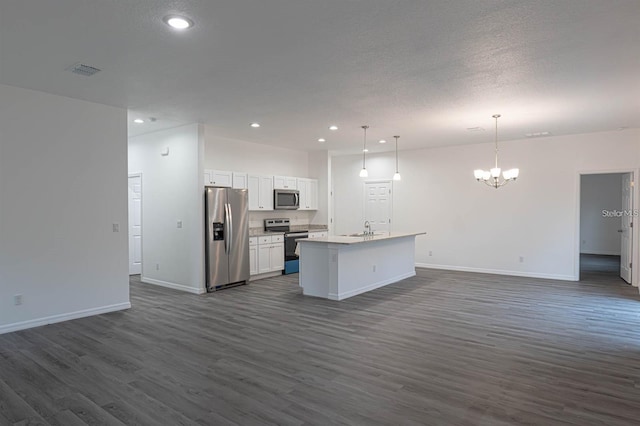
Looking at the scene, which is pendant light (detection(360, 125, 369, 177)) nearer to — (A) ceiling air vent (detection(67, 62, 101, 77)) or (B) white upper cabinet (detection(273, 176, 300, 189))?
(B) white upper cabinet (detection(273, 176, 300, 189))

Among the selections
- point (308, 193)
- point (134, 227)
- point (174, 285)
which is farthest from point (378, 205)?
point (134, 227)

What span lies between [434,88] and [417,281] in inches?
158

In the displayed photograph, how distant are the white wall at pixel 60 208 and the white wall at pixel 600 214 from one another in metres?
12.2

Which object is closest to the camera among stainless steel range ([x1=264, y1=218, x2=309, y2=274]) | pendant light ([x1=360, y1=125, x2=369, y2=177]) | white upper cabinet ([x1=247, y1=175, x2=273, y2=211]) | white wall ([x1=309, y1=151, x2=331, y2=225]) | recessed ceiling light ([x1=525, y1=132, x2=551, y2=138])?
pendant light ([x1=360, y1=125, x2=369, y2=177])

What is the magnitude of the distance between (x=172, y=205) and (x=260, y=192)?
1883 mm

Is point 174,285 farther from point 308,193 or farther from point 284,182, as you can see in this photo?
point 308,193

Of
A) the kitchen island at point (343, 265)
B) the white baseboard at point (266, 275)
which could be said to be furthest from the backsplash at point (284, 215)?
the kitchen island at point (343, 265)

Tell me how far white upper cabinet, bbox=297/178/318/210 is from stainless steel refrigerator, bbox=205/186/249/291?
212 centimetres

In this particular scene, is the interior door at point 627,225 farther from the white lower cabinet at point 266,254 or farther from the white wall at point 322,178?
the white lower cabinet at point 266,254

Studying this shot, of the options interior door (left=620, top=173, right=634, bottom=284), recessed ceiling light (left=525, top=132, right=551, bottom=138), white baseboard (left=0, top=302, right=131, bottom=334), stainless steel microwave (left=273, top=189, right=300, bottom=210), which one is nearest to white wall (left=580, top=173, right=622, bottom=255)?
interior door (left=620, top=173, right=634, bottom=284)

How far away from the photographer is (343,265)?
5949 millimetres

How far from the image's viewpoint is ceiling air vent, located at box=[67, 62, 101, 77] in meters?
3.79

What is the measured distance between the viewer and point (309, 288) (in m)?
6.21

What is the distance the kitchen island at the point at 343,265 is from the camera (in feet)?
19.4
